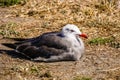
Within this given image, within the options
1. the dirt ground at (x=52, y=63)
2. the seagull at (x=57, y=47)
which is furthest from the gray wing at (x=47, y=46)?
the dirt ground at (x=52, y=63)

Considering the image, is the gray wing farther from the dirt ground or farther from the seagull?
the dirt ground

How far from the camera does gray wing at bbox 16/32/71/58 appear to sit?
373 inches

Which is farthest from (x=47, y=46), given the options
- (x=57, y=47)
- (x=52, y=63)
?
(x=52, y=63)

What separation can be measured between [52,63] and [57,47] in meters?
0.31

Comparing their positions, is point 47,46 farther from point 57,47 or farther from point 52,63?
point 52,63

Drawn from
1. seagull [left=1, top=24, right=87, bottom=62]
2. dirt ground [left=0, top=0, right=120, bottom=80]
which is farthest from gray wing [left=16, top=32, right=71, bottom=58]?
dirt ground [left=0, top=0, right=120, bottom=80]

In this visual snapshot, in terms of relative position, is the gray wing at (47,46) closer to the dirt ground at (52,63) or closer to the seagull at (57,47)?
the seagull at (57,47)

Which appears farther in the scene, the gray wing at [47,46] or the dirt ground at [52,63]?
the gray wing at [47,46]

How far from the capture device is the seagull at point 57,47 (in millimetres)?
9453

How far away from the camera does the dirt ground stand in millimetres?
8914

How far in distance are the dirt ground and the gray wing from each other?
0.56 feet

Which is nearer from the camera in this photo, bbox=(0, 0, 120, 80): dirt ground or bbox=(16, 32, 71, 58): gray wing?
bbox=(0, 0, 120, 80): dirt ground

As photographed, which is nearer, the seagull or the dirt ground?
the dirt ground

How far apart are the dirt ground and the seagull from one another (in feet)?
0.37
